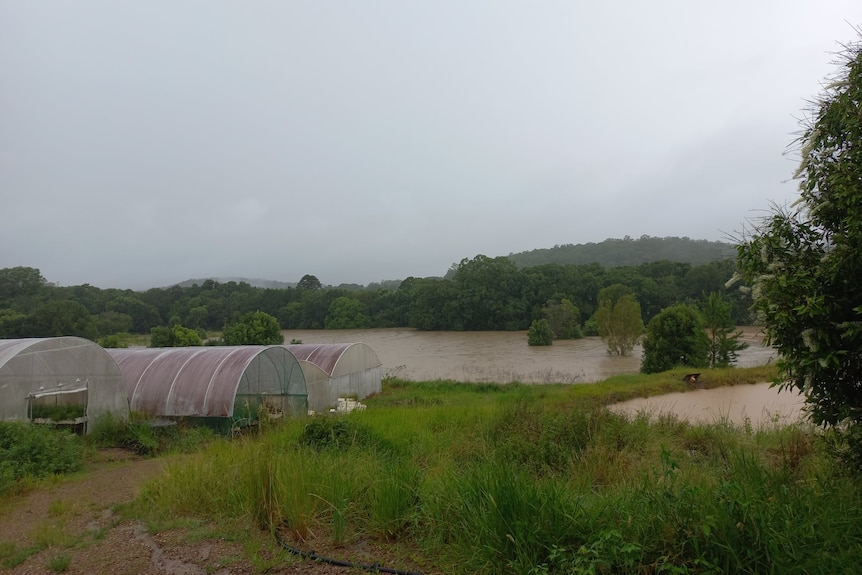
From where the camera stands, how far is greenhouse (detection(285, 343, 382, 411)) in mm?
18266

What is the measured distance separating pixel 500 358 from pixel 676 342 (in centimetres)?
1228

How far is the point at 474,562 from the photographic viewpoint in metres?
3.49

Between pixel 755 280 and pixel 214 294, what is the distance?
73372 millimetres

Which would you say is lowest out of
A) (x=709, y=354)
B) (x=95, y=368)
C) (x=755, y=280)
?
(x=709, y=354)

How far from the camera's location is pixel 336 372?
65.9 feet

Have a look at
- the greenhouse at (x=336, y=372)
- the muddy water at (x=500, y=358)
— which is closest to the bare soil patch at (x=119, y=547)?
the greenhouse at (x=336, y=372)

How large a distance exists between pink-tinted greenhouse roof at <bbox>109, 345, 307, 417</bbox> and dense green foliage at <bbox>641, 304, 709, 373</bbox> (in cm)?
2383

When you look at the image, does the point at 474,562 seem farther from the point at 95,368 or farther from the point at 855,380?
the point at 95,368

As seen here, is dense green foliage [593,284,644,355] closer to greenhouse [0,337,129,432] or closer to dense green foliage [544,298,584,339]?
dense green foliage [544,298,584,339]

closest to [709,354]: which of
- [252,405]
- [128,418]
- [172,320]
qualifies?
[252,405]

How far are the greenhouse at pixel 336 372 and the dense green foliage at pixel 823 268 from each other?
15348 millimetres

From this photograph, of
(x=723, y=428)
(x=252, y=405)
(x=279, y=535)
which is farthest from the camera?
(x=252, y=405)

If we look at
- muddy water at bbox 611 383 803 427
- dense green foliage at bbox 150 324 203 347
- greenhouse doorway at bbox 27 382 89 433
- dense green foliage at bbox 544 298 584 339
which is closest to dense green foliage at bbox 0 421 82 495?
greenhouse doorway at bbox 27 382 89 433

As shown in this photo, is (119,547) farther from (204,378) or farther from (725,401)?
(725,401)
